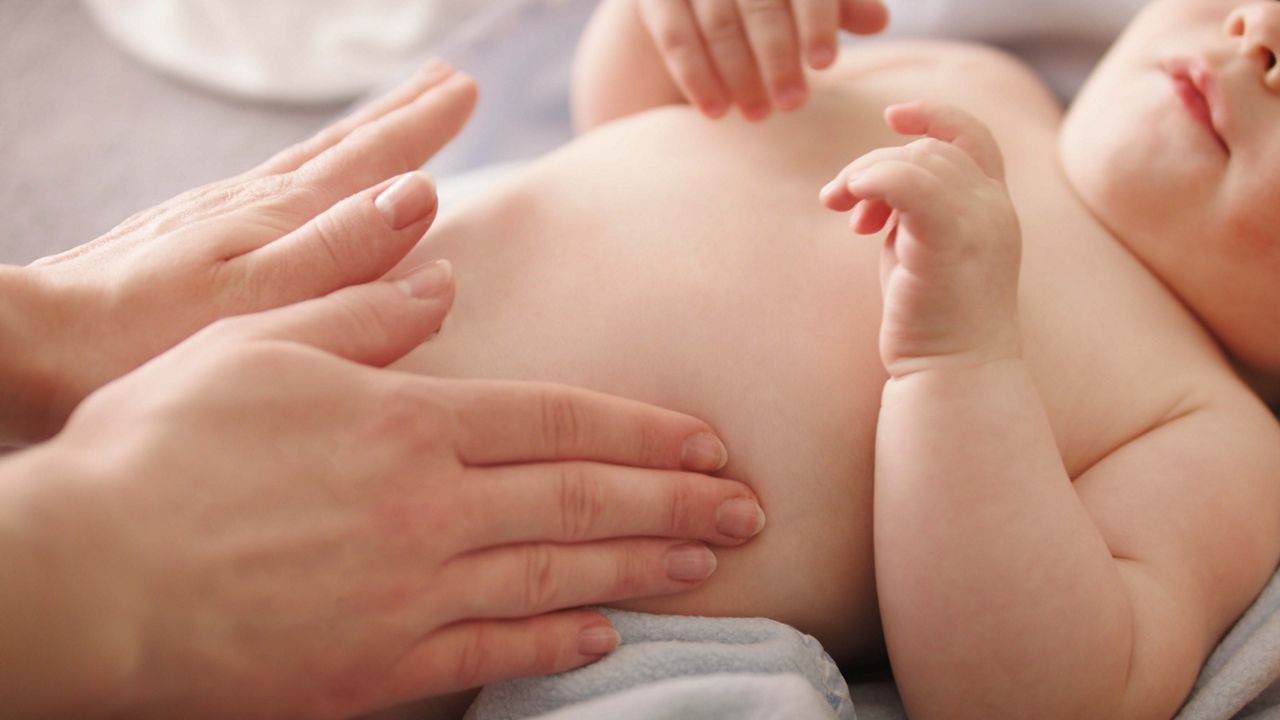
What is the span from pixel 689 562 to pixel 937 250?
0.92 ft

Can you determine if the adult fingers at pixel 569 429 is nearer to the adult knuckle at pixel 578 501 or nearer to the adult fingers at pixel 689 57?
the adult knuckle at pixel 578 501

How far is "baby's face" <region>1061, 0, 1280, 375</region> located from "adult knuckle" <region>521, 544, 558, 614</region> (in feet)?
2.10

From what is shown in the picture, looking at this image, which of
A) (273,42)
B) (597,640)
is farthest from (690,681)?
(273,42)

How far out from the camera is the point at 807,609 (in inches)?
28.0

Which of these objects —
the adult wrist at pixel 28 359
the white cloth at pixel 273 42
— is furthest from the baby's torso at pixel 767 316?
the white cloth at pixel 273 42

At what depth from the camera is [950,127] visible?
2.47ft

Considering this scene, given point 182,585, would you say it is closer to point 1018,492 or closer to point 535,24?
point 1018,492

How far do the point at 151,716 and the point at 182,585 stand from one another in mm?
79

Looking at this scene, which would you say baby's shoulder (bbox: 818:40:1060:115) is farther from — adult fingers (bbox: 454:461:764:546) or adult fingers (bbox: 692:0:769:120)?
adult fingers (bbox: 454:461:764:546)

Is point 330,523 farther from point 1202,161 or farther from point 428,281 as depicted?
point 1202,161

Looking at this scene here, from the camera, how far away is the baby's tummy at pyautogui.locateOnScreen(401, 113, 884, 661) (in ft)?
2.29

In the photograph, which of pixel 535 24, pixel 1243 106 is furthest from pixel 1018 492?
pixel 535 24

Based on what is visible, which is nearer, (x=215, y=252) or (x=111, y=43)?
(x=215, y=252)

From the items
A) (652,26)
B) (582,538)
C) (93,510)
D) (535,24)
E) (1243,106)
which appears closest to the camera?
(93,510)
